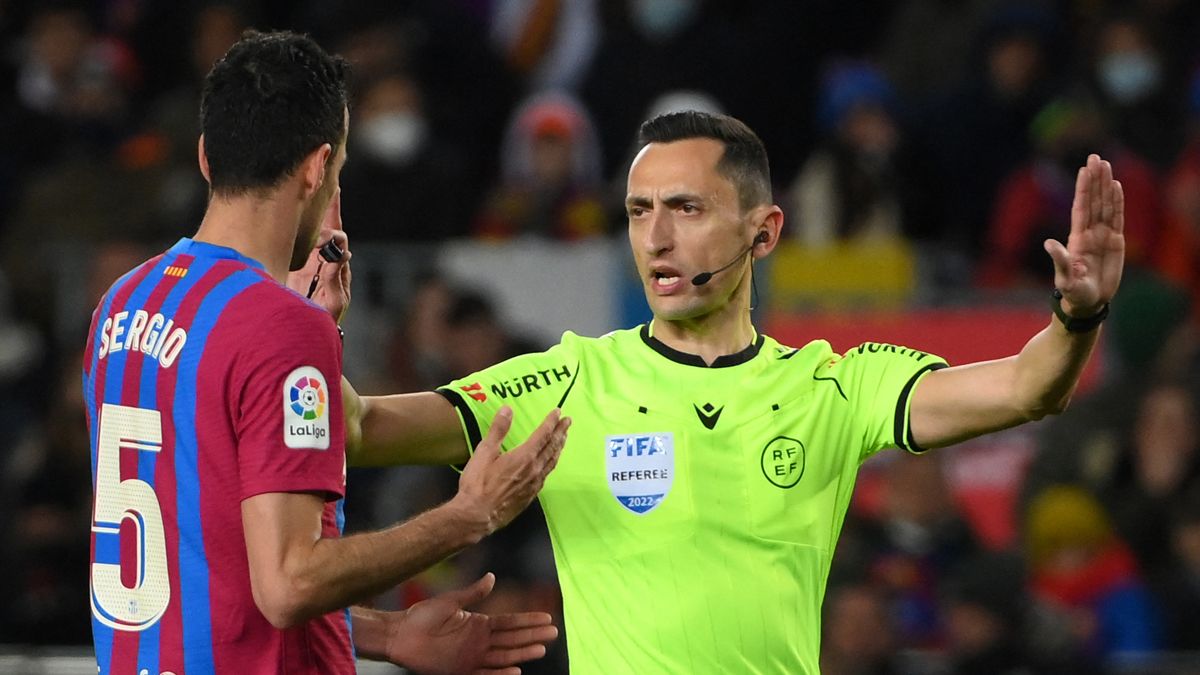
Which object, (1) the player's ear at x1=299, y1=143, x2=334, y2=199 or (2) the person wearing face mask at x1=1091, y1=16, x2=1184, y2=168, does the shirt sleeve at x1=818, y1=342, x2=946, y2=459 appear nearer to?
(1) the player's ear at x1=299, y1=143, x2=334, y2=199

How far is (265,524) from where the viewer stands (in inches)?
163

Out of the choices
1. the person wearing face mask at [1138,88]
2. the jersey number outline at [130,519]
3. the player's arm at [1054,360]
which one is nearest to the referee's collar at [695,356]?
the player's arm at [1054,360]

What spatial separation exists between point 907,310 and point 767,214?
16.1 feet

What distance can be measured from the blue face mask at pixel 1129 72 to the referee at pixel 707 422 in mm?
7229

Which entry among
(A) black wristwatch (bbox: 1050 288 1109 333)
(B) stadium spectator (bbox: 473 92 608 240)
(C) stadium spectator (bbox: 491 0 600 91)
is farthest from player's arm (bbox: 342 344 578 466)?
(C) stadium spectator (bbox: 491 0 600 91)

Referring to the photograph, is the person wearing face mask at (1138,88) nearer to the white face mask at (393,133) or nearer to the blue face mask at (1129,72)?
the blue face mask at (1129,72)

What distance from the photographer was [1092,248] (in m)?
4.74

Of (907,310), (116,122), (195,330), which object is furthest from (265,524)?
(116,122)

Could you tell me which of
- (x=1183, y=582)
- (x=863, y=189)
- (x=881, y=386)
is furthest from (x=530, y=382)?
(x=863, y=189)

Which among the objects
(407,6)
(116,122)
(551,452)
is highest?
(407,6)

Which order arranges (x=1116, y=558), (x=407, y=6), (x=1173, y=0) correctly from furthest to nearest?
1. (x=407, y=6)
2. (x=1173, y=0)
3. (x=1116, y=558)

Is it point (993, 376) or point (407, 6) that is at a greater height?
point (407, 6)

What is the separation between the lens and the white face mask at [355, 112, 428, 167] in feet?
38.7

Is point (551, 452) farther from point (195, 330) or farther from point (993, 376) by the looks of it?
point (993, 376)
